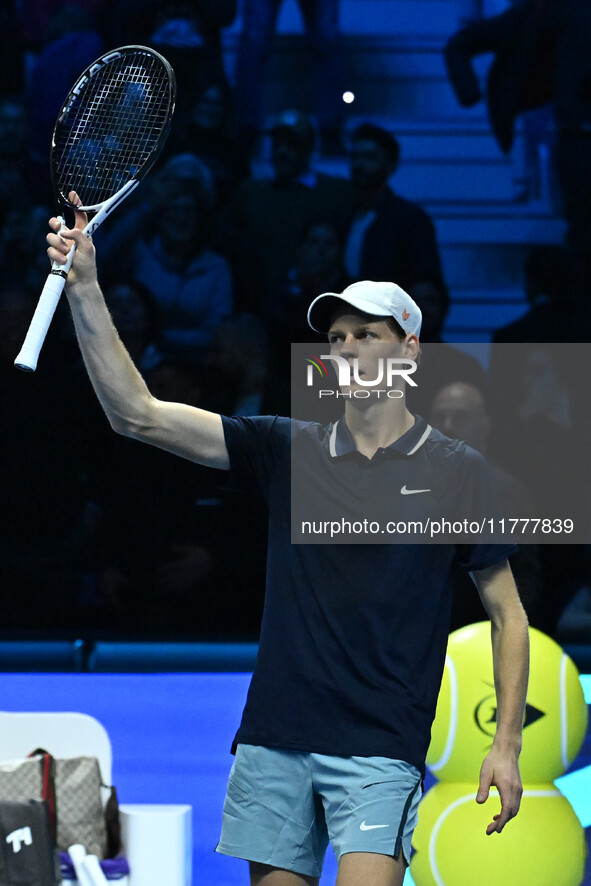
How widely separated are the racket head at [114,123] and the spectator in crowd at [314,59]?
2.88m

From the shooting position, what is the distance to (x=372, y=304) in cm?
189

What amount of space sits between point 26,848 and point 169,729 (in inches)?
35.7

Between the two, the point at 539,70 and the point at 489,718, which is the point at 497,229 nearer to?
the point at 539,70

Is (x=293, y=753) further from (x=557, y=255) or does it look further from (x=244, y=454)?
(x=557, y=255)

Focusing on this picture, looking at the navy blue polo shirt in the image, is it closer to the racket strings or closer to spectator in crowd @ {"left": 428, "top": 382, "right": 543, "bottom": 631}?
the racket strings

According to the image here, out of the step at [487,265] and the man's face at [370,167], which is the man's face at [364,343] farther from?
the step at [487,265]

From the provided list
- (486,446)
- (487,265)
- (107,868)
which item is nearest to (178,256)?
(487,265)

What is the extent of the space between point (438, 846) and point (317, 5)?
3578 millimetres

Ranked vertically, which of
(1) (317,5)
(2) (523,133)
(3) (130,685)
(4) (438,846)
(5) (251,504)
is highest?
(1) (317,5)

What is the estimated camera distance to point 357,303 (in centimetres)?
189

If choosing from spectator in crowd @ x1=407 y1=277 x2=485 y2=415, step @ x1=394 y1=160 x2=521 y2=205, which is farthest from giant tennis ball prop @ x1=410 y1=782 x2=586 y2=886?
step @ x1=394 y1=160 x2=521 y2=205

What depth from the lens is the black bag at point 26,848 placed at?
2436mm

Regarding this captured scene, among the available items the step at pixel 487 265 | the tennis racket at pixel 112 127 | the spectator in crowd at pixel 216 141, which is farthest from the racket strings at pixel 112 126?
the step at pixel 487 265

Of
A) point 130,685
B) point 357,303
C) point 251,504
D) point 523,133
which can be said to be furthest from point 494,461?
point 357,303
